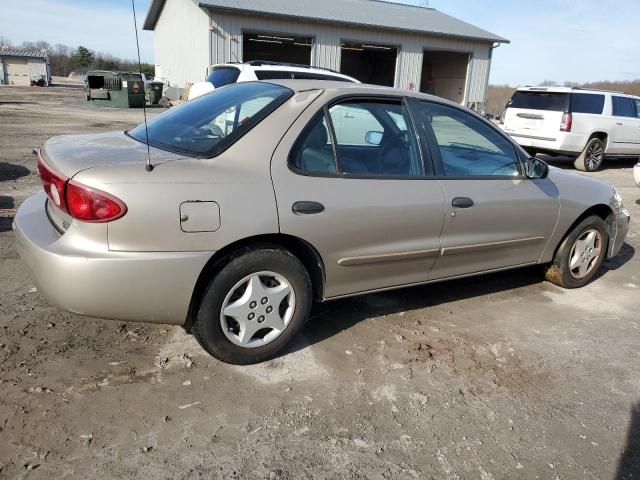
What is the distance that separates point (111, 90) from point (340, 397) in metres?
27.2

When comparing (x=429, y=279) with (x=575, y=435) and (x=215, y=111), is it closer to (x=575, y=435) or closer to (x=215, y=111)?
(x=575, y=435)

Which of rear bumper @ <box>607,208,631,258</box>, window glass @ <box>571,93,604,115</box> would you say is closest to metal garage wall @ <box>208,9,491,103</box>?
window glass @ <box>571,93,604,115</box>

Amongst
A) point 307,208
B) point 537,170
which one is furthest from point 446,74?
point 307,208

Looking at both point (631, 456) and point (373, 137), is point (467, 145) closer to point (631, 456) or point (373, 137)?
point (373, 137)

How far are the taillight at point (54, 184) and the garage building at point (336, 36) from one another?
17.6m

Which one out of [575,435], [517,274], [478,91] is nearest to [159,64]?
[478,91]

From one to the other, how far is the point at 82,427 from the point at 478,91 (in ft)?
85.3

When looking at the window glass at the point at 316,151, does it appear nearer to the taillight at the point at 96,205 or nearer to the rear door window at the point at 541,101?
the taillight at the point at 96,205

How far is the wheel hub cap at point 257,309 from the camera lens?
301cm

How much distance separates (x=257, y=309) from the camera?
3.07m

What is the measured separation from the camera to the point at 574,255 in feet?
15.6

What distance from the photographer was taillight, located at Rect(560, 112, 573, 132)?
11602 mm

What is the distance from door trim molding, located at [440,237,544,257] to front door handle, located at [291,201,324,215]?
1.09 m

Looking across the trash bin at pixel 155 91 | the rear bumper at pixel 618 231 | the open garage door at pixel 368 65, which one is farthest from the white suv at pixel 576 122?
the open garage door at pixel 368 65
